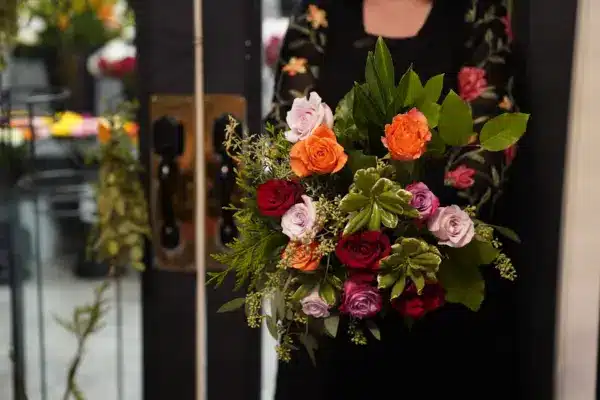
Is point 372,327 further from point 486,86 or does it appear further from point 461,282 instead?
point 486,86

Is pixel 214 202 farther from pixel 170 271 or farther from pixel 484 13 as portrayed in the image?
pixel 484 13

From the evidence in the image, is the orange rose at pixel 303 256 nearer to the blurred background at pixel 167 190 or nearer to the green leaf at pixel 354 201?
the green leaf at pixel 354 201

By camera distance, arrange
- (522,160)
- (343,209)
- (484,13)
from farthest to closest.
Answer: (522,160) → (484,13) → (343,209)

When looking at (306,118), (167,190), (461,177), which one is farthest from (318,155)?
(167,190)

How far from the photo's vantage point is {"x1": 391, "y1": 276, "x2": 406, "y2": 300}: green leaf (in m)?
0.96

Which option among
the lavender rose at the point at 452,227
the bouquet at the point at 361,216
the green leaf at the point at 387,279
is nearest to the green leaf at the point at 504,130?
the bouquet at the point at 361,216

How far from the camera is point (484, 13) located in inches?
57.0

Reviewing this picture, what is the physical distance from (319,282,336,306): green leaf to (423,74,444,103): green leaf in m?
0.26

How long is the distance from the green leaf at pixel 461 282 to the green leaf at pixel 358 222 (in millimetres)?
131

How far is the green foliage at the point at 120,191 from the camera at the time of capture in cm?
175

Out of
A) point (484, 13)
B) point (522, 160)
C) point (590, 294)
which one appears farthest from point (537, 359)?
point (484, 13)

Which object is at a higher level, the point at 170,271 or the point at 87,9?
the point at 87,9

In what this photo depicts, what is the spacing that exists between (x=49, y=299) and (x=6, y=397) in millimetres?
254

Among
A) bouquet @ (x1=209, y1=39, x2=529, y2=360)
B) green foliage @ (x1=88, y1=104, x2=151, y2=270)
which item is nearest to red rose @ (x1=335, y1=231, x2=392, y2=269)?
bouquet @ (x1=209, y1=39, x2=529, y2=360)
